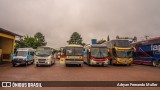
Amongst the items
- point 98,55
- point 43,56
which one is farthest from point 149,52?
point 43,56

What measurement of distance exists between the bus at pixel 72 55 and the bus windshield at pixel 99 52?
7.68 feet

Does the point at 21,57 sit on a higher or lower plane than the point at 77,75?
higher

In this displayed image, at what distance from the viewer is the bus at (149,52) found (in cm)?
2917

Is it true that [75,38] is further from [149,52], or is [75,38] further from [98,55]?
[98,55]

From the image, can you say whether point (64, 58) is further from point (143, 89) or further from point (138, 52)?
point (143, 89)

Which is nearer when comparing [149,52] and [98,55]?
[98,55]

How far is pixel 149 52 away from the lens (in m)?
31.3

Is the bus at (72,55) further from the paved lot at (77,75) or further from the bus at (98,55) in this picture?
the paved lot at (77,75)

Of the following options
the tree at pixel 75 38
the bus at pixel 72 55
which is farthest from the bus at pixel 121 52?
the tree at pixel 75 38

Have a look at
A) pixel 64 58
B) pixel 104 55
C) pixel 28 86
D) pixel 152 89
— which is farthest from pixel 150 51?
pixel 28 86

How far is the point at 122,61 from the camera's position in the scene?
30375 mm

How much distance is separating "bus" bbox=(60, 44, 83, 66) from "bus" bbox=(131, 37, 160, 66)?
34.7 ft

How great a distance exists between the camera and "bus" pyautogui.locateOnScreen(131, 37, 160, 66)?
95.7ft

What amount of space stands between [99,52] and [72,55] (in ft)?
13.3
